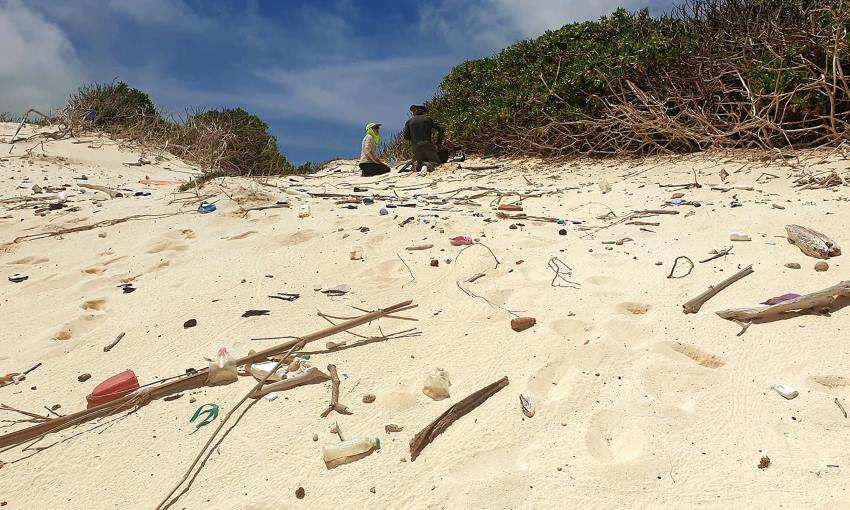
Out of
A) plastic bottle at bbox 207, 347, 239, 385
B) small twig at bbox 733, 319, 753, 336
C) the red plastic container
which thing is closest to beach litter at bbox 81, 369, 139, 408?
the red plastic container

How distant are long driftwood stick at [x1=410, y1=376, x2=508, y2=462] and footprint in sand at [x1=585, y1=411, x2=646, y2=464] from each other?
0.38 meters

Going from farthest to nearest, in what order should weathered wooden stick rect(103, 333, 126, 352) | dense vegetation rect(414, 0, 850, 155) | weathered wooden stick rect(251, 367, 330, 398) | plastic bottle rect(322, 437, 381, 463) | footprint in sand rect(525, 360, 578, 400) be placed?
dense vegetation rect(414, 0, 850, 155) < weathered wooden stick rect(103, 333, 126, 352) < weathered wooden stick rect(251, 367, 330, 398) < footprint in sand rect(525, 360, 578, 400) < plastic bottle rect(322, 437, 381, 463)

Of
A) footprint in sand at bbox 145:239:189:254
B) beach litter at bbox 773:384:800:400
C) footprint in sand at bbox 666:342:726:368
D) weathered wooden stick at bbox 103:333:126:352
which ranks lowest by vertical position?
beach litter at bbox 773:384:800:400

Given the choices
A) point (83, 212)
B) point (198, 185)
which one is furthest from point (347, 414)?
point (198, 185)

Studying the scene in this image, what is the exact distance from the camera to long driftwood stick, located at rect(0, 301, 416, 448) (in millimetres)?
1976

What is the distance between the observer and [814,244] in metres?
2.78

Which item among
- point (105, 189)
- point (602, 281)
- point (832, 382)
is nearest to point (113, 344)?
point (602, 281)

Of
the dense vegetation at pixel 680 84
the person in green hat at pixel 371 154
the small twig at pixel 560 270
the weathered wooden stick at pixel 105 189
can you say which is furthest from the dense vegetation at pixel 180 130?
the small twig at pixel 560 270

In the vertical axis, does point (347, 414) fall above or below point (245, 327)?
below

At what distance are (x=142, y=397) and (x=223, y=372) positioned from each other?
32 centimetres

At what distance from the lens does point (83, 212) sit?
17.7 feet

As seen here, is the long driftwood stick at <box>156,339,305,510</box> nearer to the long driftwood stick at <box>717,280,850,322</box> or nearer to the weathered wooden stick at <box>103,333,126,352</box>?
the weathered wooden stick at <box>103,333,126,352</box>

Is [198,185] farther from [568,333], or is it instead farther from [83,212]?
[568,333]

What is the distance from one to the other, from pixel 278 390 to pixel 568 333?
1260mm
